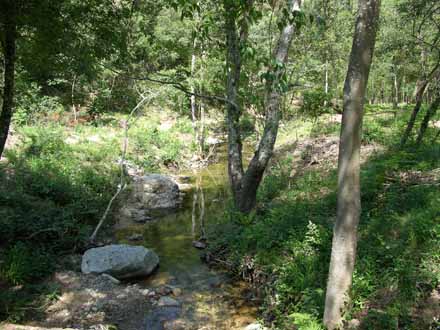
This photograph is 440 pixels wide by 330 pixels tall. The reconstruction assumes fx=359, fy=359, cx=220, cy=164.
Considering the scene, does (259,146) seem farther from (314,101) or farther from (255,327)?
(314,101)

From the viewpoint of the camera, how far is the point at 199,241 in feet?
31.2

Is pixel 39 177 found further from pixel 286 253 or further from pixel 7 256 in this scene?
pixel 286 253

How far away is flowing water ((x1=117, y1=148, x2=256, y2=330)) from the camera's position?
6164 mm

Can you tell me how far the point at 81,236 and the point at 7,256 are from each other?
6.80ft

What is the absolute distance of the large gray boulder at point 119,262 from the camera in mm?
7473

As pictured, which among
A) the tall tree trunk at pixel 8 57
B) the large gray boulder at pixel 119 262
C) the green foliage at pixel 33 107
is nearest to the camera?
the tall tree trunk at pixel 8 57

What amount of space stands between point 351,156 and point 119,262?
5519 mm

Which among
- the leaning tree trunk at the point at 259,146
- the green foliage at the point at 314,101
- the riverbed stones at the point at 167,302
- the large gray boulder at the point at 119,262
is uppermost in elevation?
the green foliage at the point at 314,101

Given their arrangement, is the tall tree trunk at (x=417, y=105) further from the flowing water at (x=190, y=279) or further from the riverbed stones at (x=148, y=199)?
the riverbed stones at (x=148, y=199)

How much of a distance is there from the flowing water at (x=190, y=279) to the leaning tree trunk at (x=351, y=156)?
2.43 metres

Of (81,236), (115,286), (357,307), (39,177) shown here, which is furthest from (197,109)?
(357,307)

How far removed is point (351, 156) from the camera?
12.6 ft

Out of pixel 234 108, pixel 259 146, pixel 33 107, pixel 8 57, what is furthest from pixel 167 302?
pixel 33 107

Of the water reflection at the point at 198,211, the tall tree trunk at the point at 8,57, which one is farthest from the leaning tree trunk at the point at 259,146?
the tall tree trunk at the point at 8,57
